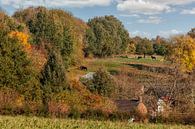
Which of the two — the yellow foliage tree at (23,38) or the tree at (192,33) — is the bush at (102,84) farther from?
the tree at (192,33)

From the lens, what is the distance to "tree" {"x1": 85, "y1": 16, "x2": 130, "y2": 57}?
371ft

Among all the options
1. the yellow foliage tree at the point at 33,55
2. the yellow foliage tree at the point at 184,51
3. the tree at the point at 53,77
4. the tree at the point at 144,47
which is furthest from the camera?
the tree at the point at 144,47

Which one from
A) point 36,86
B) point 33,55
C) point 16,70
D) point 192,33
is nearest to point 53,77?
point 36,86

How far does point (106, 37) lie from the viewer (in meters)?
118

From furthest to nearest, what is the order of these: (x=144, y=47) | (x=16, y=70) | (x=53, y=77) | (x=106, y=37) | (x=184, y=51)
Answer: (x=144, y=47)
(x=106, y=37)
(x=184, y=51)
(x=53, y=77)
(x=16, y=70)

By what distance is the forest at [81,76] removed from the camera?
68.3 ft

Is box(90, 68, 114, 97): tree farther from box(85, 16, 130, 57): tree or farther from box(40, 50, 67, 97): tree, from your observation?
box(85, 16, 130, 57): tree

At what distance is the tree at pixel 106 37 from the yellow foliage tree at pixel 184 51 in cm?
2671

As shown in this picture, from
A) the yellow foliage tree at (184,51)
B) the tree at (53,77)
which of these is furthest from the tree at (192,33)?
the tree at (53,77)

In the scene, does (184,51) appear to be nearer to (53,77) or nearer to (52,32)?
(52,32)

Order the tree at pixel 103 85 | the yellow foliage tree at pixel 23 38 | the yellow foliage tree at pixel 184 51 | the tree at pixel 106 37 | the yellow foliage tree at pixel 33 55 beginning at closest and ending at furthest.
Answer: the yellow foliage tree at pixel 33 55, the tree at pixel 103 85, the yellow foliage tree at pixel 23 38, the yellow foliage tree at pixel 184 51, the tree at pixel 106 37

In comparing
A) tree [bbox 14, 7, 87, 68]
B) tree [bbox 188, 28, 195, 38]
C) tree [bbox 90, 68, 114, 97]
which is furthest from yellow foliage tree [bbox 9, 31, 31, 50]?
tree [bbox 188, 28, 195, 38]

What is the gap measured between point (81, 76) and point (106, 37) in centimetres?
4386

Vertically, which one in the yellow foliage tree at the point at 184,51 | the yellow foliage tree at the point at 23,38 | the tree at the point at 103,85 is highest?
the yellow foliage tree at the point at 23,38
